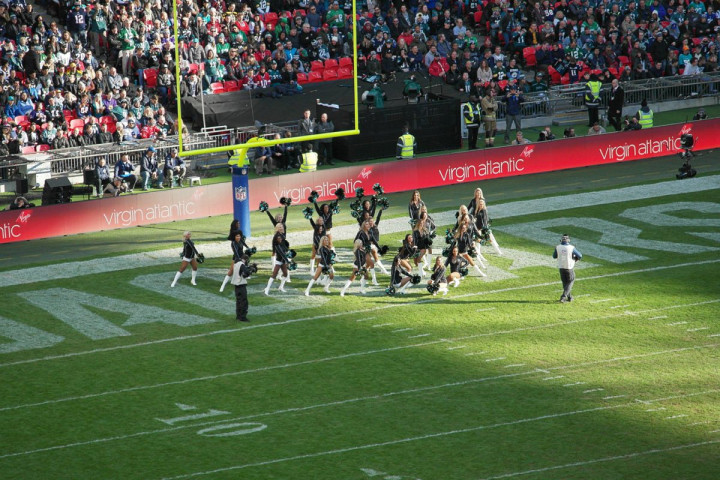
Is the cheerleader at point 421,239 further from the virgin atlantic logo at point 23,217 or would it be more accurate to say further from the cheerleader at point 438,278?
the virgin atlantic logo at point 23,217

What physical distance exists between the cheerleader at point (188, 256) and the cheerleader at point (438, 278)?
17.4 ft

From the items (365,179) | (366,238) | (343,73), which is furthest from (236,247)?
(343,73)

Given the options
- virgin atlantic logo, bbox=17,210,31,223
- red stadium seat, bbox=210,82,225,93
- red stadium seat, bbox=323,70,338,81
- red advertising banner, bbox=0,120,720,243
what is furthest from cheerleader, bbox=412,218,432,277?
red stadium seat, bbox=323,70,338,81

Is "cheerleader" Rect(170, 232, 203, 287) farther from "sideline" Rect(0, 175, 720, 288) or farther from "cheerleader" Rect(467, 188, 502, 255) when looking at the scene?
"cheerleader" Rect(467, 188, 502, 255)

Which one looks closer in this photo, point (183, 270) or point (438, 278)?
point (438, 278)

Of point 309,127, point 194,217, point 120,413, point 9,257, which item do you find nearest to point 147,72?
point 309,127

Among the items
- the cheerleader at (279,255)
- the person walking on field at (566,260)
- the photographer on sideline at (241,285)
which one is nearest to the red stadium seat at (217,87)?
the cheerleader at (279,255)

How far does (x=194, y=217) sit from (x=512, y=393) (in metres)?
15.7

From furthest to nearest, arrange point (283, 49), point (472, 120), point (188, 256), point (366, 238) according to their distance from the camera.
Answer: point (283, 49), point (472, 120), point (188, 256), point (366, 238)

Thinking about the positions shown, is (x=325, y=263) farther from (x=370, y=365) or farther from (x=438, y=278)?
(x=370, y=365)

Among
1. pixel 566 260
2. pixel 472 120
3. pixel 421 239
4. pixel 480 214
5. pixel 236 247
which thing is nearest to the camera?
pixel 566 260

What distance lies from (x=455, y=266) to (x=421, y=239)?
1087 mm

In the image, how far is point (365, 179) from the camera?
36.2m

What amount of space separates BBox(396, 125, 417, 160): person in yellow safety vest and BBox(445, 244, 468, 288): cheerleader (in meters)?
11.7
